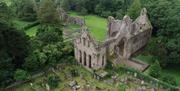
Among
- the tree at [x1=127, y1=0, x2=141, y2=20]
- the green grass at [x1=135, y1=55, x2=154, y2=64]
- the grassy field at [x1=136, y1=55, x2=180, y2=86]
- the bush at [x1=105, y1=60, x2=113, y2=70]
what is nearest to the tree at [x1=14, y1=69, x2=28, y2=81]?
the bush at [x1=105, y1=60, x2=113, y2=70]

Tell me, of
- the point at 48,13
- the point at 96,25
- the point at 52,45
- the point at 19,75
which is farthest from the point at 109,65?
the point at 96,25

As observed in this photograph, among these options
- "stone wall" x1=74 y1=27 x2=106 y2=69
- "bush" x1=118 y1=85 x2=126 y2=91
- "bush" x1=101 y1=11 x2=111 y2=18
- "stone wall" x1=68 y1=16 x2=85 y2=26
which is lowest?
"bush" x1=118 y1=85 x2=126 y2=91

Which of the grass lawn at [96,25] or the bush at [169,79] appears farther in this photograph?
the grass lawn at [96,25]

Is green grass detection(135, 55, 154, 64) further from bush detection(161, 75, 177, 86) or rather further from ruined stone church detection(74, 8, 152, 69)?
bush detection(161, 75, 177, 86)

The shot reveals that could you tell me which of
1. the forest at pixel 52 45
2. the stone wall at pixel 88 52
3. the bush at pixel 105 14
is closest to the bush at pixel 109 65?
the stone wall at pixel 88 52

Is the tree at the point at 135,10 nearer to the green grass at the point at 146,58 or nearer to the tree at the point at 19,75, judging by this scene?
the green grass at the point at 146,58
